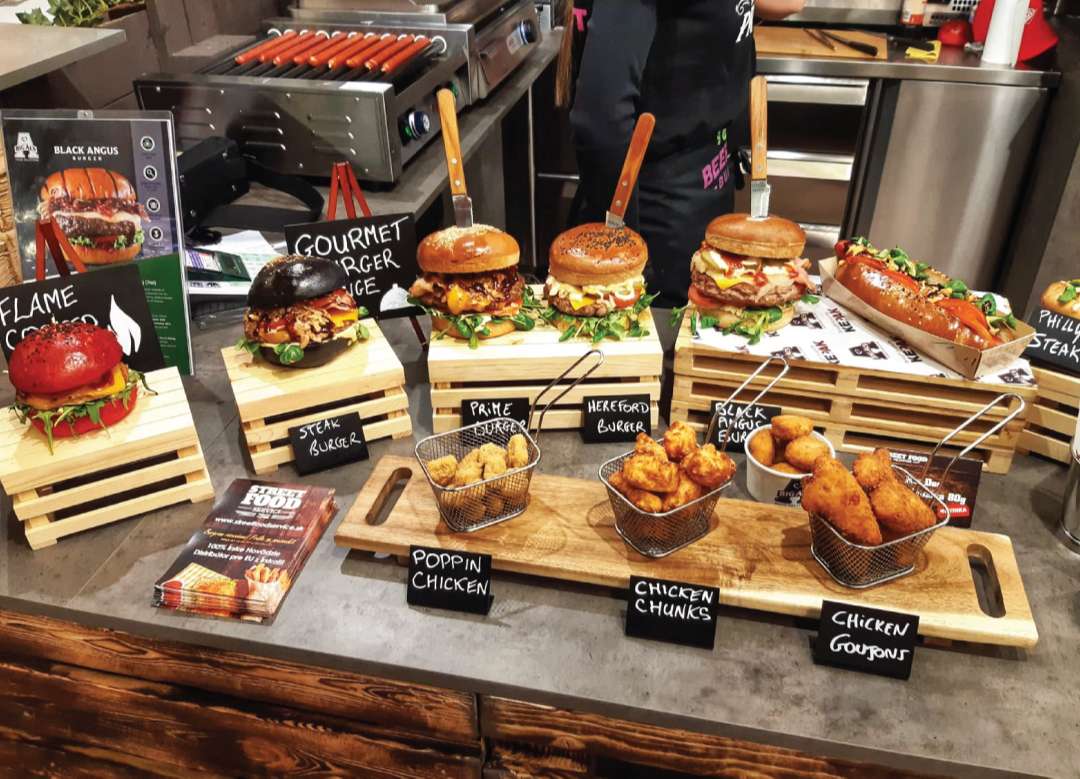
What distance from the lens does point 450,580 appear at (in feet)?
4.54

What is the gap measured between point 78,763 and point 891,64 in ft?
14.6

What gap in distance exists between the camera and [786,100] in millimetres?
4371

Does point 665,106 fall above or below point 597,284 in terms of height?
above

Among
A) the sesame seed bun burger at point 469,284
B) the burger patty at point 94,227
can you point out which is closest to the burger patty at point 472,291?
the sesame seed bun burger at point 469,284

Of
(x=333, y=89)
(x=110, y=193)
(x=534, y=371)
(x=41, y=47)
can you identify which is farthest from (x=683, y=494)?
(x=41, y=47)

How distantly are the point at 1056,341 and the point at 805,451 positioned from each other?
2.07ft

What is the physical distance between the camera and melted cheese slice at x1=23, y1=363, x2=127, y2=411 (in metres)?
1.50

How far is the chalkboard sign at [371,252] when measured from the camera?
75.8 inches

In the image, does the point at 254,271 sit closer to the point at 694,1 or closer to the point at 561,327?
the point at 561,327

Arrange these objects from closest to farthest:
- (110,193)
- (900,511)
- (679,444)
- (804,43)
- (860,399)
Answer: (900,511) < (679,444) < (860,399) < (110,193) < (804,43)

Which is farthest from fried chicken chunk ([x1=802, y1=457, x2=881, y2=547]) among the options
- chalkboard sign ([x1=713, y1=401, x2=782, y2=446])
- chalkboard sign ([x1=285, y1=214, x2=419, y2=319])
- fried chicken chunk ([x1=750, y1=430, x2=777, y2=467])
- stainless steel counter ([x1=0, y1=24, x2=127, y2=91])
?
stainless steel counter ([x1=0, y1=24, x2=127, y2=91])

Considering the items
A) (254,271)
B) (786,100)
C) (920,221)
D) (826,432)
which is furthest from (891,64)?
(254,271)

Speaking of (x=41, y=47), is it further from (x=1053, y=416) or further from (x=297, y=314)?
(x=1053, y=416)

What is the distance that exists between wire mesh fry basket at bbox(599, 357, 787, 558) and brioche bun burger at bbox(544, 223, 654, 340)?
45cm
